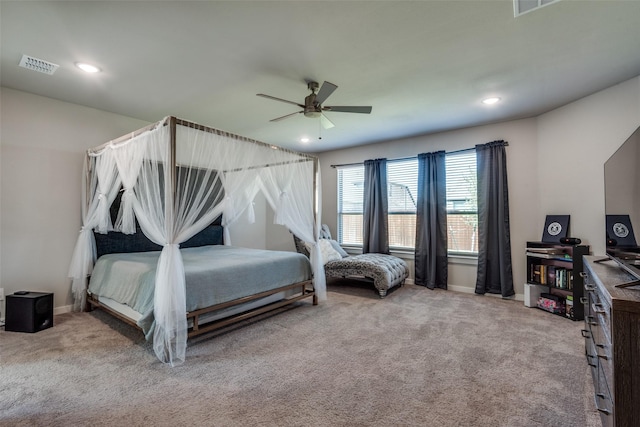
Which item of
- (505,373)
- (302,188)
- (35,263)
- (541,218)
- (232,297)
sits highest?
(302,188)

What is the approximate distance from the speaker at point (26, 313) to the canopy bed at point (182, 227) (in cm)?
46

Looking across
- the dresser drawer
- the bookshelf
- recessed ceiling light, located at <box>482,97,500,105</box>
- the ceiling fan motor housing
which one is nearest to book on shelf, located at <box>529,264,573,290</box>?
the bookshelf

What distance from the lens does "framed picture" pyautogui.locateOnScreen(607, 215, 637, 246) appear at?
1763mm

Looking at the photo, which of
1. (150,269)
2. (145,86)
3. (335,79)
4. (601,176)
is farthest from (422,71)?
(150,269)

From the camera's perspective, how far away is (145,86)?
3.02 metres

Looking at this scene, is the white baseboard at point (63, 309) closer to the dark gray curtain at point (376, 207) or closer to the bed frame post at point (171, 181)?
the bed frame post at point (171, 181)

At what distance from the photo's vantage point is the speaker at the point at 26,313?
9.30ft

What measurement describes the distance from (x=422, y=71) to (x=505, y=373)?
8.51 ft

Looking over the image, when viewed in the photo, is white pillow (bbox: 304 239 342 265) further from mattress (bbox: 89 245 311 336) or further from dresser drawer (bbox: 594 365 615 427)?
dresser drawer (bbox: 594 365 615 427)

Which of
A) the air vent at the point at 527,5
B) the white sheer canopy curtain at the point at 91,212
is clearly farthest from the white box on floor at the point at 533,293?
the white sheer canopy curtain at the point at 91,212

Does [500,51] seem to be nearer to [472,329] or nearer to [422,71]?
[422,71]

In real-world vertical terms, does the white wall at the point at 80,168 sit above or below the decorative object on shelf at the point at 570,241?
above

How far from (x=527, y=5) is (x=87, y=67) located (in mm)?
3474

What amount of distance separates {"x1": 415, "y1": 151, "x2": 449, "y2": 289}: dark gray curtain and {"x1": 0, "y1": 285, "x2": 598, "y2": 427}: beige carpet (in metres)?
1.34
